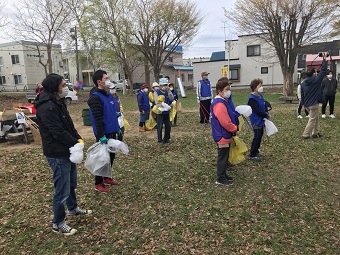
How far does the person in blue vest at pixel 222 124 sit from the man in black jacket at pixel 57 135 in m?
2.06

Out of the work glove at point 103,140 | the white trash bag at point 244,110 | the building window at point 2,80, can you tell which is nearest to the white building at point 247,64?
the white trash bag at point 244,110

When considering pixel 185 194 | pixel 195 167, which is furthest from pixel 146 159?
pixel 185 194

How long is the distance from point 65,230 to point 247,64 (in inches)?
1245

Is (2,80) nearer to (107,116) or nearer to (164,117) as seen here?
(164,117)

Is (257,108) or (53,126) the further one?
(257,108)

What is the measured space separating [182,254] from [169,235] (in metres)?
0.37

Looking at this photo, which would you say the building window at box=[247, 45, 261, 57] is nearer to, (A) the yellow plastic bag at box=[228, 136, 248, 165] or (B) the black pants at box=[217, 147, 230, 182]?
(A) the yellow plastic bag at box=[228, 136, 248, 165]

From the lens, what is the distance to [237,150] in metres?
4.55

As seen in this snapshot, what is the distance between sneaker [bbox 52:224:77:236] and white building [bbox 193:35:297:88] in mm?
29783

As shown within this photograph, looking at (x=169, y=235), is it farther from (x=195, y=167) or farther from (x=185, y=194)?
(x=195, y=167)

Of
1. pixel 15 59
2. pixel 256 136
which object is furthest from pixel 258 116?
pixel 15 59

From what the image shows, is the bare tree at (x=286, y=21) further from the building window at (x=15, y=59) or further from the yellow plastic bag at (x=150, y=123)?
the building window at (x=15, y=59)

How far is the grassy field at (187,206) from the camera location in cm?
302

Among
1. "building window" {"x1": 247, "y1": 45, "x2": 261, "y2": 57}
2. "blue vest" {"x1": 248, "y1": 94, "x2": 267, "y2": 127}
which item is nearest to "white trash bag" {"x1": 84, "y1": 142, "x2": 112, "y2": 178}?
"blue vest" {"x1": 248, "y1": 94, "x2": 267, "y2": 127}
